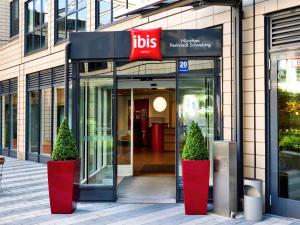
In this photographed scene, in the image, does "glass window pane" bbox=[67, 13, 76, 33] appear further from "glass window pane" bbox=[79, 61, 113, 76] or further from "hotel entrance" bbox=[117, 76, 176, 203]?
"glass window pane" bbox=[79, 61, 113, 76]

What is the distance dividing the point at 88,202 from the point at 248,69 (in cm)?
380

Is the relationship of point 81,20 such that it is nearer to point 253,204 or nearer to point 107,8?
point 107,8

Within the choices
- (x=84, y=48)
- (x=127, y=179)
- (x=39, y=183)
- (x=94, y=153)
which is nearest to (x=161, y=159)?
(x=127, y=179)

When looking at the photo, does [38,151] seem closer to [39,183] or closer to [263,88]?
[39,183]

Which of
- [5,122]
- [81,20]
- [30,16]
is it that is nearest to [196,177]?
[81,20]

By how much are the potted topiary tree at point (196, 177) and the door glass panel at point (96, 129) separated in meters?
1.75

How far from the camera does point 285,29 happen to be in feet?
21.4

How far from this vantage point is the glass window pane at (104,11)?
34.8 feet

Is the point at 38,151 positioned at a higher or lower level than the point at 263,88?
lower

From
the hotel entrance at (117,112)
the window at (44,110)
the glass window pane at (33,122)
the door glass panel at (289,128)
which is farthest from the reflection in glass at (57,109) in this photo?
the door glass panel at (289,128)

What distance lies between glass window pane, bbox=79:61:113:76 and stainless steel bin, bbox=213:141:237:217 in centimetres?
253

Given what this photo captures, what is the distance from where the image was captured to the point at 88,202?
24.7ft

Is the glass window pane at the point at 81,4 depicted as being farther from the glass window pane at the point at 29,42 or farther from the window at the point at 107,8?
the glass window pane at the point at 29,42

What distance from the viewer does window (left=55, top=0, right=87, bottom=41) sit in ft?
38.4
